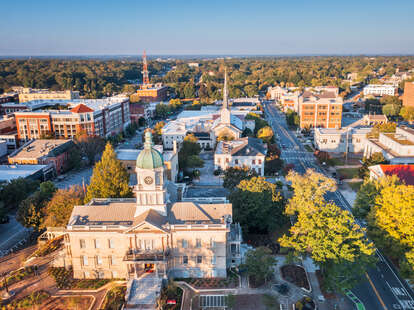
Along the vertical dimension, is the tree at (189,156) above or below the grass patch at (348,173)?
above

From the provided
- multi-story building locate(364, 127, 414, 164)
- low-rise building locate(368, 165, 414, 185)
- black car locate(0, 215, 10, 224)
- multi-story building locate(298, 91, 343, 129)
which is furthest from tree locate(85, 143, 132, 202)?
multi-story building locate(298, 91, 343, 129)

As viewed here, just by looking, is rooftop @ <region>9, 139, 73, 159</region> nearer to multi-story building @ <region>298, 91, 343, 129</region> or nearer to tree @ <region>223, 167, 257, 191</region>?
tree @ <region>223, 167, 257, 191</region>

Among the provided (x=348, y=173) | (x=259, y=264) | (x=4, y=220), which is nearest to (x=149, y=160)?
(x=259, y=264)

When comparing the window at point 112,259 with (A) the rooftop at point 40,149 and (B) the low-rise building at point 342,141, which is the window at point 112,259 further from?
(B) the low-rise building at point 342,141

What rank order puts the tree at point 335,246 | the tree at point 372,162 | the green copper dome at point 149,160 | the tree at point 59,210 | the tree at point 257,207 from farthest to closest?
the tree at point 372,162 → the tree at point 257,207 → the tree at point 59,210 → the green copper dome at point 149,160 → the tree at point 335,246

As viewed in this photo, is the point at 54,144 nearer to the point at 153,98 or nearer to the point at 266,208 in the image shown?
the point at 266,208

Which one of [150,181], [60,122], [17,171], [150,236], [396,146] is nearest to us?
[150,236]

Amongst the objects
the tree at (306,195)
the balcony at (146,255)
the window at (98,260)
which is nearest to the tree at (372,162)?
the tree at (306,195)

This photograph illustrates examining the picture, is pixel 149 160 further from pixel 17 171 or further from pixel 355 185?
pixel 355 185
